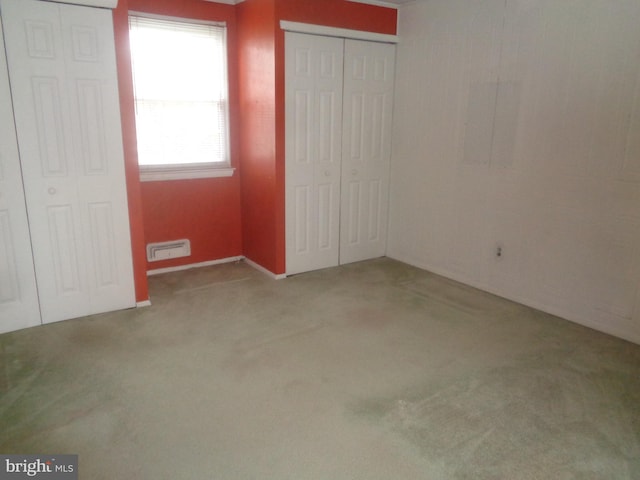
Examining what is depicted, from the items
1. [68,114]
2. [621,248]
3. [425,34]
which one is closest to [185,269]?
[68,114]

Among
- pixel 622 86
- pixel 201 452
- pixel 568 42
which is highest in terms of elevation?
pixel 568 42

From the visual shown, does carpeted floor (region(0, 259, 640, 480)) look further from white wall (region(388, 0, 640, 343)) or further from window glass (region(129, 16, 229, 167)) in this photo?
window glass (region(129, 16, 229, 167))

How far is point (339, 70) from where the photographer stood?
428 cm

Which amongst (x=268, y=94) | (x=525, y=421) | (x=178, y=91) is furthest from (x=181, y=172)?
(x=525, y=421)

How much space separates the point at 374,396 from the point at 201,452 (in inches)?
37.2

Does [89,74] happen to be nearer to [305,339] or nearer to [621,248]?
[305,339]

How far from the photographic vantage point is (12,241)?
3111mm

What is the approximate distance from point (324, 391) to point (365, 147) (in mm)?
2724

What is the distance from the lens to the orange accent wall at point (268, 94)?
3.93 m

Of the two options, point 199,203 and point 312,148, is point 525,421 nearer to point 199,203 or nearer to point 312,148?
point 312,148

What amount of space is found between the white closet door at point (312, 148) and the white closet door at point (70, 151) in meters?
1.44

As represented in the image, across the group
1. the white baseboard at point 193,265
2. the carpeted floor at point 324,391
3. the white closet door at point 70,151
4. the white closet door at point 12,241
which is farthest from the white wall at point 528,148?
the white closet door at point 12,241

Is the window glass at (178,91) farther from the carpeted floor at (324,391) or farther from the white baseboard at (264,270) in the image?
the carpeted floor at (324,391)

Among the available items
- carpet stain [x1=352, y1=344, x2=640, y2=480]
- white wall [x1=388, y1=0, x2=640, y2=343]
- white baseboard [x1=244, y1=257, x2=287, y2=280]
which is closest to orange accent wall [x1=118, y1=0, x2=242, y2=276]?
white baseboard [x1=244, y1=257, x2=287, y2=280]
